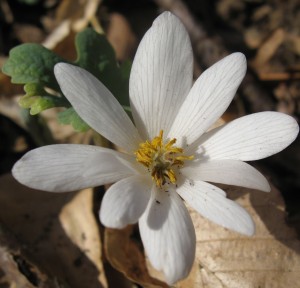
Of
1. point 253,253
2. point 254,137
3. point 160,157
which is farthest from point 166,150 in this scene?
point 253,253

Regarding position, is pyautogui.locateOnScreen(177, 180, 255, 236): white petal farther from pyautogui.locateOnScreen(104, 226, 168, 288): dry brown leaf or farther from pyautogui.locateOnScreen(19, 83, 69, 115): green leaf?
pyautogui.locateOnScreen(19, 83, 69, 115): green leaf

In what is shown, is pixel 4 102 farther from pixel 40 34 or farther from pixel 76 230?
pixel 76 230

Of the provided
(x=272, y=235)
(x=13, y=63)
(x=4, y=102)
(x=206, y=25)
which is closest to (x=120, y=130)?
(x=13, y=63)

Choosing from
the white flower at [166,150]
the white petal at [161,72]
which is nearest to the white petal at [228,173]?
the white flower at [166,150]

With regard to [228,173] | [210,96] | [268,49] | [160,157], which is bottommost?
[268,49]

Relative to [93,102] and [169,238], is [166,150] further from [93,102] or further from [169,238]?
[169,238]

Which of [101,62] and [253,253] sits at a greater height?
[101,62]

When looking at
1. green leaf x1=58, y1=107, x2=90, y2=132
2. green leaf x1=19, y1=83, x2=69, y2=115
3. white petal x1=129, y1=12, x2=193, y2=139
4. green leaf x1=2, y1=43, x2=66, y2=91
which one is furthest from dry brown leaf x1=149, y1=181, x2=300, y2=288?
green leaf x1=2, y1=43, x2=66, y2=91
